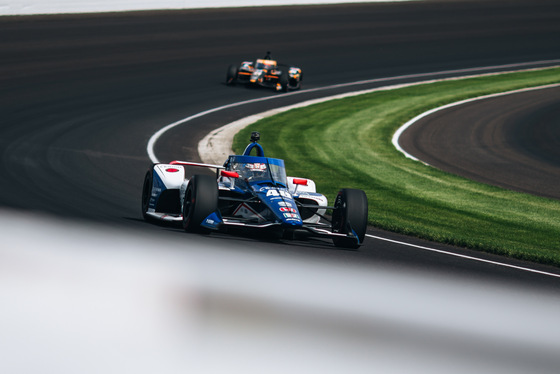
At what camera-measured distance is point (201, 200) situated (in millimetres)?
11500

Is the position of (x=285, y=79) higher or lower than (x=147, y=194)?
higher

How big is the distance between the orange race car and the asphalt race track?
55 cm

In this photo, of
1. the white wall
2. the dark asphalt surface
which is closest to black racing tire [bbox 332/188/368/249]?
the dark asphalt surface

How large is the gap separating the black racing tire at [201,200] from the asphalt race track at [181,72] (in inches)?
17.4

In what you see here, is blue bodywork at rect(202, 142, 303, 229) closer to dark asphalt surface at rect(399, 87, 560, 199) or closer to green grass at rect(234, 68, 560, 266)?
green grass at rect(234, 68, 560, 266)

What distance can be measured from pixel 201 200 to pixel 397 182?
833 cm

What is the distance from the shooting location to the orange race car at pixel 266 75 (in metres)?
34.2

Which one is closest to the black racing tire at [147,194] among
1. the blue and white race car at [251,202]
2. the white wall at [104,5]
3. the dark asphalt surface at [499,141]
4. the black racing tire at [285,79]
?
the blue and white race car at [251,202]

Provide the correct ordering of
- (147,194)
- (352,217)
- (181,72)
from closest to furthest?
1. (352,217)
2. (147,194)
3. (181,72)

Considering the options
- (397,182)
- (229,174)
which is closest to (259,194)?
(229,174)

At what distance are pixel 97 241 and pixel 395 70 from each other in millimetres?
30925

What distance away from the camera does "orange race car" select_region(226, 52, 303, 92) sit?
34.2 m

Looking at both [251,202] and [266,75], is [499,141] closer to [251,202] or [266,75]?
[266,75]

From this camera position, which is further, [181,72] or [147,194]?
[181,72]
